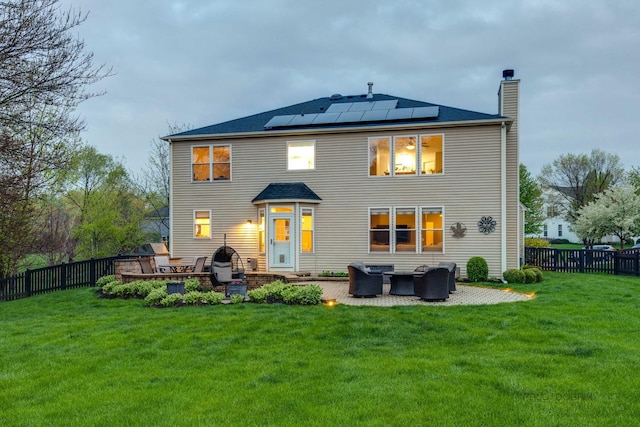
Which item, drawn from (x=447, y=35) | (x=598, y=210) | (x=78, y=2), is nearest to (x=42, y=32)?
(x=78, y=2)

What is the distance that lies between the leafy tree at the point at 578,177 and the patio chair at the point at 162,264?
39.0 metres

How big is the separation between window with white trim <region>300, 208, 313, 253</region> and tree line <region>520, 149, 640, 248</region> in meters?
19.6

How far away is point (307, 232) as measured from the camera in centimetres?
1537

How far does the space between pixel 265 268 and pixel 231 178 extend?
362 centimetres

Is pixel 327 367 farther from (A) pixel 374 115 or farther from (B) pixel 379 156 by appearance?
(A) pixel 374 115

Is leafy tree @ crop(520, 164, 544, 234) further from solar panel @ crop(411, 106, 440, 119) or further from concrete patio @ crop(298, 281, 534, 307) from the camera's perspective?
concrete patio @ crop(298, 281, 534, 307)

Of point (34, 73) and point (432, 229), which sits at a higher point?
point (34, 73)

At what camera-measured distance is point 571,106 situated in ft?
132

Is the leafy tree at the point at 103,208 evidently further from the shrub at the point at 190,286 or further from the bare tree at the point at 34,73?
the shrub at the point at 190,286

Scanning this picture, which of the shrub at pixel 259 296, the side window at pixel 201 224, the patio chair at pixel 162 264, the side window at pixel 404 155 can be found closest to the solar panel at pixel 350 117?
the side window at pixel 404 155

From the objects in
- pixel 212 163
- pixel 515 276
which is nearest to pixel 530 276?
pixel 515 276

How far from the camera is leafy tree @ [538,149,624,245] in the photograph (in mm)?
Answer: 41000

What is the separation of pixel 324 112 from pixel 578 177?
121 feet

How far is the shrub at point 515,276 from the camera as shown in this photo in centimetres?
1338
